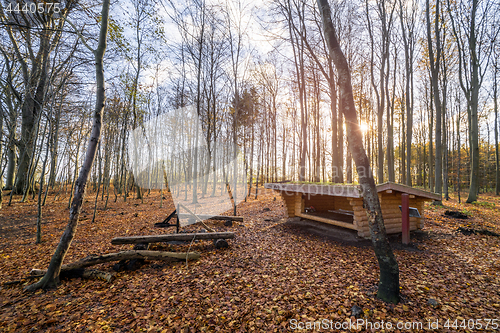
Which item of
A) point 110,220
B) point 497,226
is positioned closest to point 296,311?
point 497,226

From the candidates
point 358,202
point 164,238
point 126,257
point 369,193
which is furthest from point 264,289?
point 358,202

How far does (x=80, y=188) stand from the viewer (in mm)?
3715

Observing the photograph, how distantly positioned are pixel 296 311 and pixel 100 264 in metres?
4.57

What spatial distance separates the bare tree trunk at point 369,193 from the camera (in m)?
3.03

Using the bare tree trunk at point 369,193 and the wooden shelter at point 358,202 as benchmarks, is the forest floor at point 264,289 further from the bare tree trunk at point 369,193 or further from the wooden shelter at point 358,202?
the wooden shelter at point 358,202

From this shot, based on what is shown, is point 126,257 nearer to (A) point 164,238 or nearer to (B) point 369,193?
(A) point 164,238

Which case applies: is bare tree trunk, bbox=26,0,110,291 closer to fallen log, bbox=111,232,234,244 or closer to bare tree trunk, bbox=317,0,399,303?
fallen log, bbox=111,232,234,244

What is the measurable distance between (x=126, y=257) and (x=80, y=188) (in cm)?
183

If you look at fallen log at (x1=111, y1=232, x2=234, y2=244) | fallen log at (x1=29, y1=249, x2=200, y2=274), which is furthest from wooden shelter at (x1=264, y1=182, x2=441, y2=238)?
fallen log at (x1=29, y1=249, x2=200, y2=274)

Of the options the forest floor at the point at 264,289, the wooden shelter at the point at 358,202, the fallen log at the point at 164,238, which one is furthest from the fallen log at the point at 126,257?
the wooden shelter at the point at 358,202

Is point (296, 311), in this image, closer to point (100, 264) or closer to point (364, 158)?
point (364, 158)

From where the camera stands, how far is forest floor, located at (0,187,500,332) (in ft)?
8.90

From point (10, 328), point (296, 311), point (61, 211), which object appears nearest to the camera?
point (10, 328)

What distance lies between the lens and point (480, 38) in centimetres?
1177
